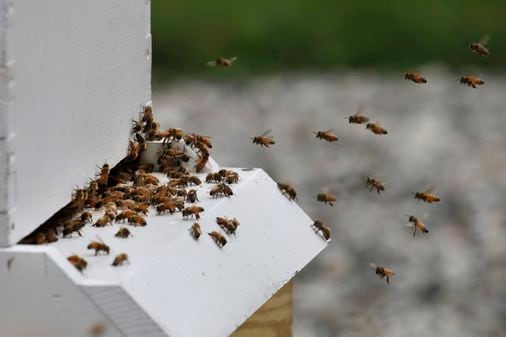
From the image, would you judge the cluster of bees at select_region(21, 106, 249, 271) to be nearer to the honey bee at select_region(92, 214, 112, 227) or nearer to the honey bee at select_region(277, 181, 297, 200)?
the honey bee at select_region(92, 214, 112, 227)

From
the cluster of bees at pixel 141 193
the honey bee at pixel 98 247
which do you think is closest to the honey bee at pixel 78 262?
the cluster of bees at pixel 141 193

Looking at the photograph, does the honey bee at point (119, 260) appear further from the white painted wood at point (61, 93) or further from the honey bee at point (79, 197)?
the honey bee at point (79, 197)

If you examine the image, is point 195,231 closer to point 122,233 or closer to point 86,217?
point 122,233

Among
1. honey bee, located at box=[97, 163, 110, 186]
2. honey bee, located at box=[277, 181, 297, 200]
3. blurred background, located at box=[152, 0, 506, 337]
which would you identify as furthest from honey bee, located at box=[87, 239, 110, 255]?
blurred background, located at box=[152, 0, 506, 337]

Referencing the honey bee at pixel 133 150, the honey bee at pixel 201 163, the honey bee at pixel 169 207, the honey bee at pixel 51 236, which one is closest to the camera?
the honey bee at pixel 51 236

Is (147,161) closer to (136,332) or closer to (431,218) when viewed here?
(136,332)

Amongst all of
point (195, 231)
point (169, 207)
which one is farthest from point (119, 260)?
point (169, 207)

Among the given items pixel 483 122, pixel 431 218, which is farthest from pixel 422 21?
pixel 431 218
